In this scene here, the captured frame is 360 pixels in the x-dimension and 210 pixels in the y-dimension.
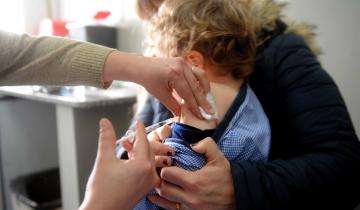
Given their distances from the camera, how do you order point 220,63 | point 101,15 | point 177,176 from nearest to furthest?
point 177,176
point 220,63
point 101,15

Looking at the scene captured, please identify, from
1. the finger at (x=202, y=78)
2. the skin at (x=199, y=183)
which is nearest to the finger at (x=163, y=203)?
the skin at (x=199, y=183)

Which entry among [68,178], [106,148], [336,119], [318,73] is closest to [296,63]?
[318,73]

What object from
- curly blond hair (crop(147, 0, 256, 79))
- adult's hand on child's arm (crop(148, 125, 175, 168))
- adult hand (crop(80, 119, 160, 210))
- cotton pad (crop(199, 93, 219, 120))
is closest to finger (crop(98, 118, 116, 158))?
adult hand (crop(80, 119, 160, 210))

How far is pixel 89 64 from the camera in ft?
2.46

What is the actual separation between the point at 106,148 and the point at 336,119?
1.74 feet

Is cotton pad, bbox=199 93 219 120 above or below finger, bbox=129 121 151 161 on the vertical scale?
above

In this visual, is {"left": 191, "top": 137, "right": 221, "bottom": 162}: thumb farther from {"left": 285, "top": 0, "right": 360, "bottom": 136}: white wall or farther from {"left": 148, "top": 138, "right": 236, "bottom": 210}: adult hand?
{"left": 285, "top": 0, "right": 360, "bottom": 136}: white wall

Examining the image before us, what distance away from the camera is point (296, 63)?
86cm

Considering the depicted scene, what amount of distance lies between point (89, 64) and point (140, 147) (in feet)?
0.95

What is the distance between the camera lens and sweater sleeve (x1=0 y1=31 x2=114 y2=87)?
0.76m

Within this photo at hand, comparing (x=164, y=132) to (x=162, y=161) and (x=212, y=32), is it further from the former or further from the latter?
(x=212, y=32)

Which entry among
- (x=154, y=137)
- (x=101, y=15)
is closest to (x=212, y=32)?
(x=154, y=137)

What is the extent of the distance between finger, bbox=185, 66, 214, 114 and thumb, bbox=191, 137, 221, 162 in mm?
86

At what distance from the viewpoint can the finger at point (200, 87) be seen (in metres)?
0.70
